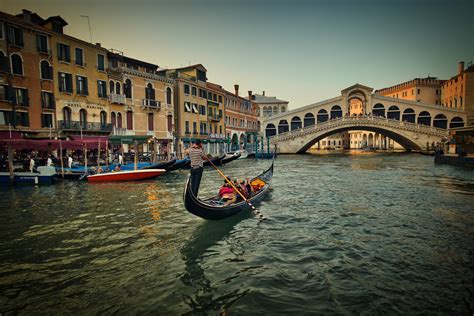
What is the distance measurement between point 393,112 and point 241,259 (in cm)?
4468

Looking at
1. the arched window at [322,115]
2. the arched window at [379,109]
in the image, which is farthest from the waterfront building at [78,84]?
the arched window at [379,109]

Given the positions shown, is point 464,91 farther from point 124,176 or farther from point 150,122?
point 124,176

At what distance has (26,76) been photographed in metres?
17.7

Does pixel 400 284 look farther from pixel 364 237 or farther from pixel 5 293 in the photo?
pixel 5 293

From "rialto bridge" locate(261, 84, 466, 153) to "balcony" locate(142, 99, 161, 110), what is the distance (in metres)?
19.1

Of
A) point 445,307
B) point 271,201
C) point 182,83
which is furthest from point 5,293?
point 182,83

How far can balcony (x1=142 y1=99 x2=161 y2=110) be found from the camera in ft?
81.8

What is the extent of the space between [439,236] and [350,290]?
3.65 metres

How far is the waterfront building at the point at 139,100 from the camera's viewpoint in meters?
22.9

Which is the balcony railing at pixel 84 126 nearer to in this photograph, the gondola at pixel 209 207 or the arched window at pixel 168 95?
the arched window at pixel 168 95

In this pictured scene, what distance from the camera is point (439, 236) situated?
6379 millimetres

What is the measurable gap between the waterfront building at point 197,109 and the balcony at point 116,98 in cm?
700

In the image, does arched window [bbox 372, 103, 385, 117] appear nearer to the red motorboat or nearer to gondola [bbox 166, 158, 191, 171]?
gondola [bbox 166, 158, 191, 171]

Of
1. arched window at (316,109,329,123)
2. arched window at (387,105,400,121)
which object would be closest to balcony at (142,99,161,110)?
arched window at (316,109,329,123)
